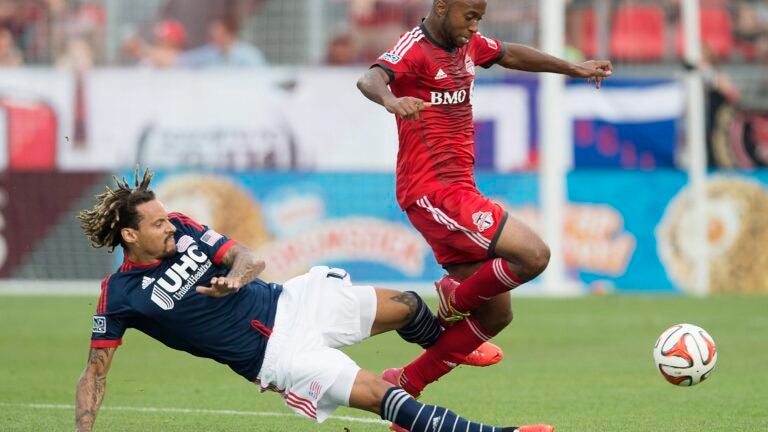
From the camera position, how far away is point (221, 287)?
21.4 ft

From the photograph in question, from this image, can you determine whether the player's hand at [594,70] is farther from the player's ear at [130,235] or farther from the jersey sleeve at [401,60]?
the player's ear at [130,235]

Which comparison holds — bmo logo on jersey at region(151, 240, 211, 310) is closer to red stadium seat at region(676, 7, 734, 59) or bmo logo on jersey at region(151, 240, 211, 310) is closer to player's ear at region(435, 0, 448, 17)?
player's ear at region(435, 0, 448, 17)

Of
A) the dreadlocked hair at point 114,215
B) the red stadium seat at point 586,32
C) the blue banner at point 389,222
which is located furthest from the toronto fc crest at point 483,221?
the red stadium seat at point 586,32

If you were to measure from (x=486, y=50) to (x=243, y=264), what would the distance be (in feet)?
8.40

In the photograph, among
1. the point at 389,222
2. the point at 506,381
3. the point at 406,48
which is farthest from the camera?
the point at 389,222

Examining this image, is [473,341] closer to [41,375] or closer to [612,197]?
[41,375]

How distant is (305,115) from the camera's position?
19.4m

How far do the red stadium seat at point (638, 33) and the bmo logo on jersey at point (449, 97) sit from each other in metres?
13.1

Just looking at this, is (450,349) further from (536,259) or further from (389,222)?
(389,222)

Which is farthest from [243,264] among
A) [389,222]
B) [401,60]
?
[389,222]

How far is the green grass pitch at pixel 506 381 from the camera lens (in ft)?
27.3

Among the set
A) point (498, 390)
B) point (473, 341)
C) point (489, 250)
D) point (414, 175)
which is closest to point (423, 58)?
point (414, 175)

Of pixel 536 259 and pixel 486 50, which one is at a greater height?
pixel 486 50

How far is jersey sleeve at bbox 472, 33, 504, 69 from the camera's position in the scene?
8.34 metres
